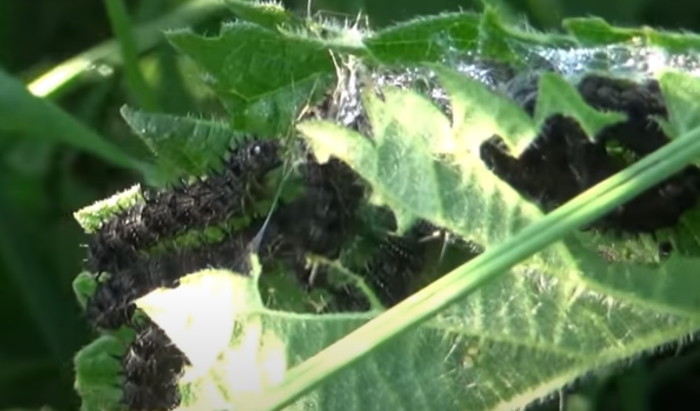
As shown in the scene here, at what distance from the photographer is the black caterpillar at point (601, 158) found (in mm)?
928

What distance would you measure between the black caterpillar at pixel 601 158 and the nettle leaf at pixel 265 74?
7.3 inches

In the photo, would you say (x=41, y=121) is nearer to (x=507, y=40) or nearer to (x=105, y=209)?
(x=105, y=209)

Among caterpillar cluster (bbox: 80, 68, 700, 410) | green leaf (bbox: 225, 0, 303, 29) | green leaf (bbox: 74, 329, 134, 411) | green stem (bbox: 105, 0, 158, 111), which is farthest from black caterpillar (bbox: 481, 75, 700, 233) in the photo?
green stem (bbox: 105, 0, 158, 111)

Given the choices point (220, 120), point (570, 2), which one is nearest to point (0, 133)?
point (220, 120)

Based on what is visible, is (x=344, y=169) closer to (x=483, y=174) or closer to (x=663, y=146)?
(x=483, y=174)

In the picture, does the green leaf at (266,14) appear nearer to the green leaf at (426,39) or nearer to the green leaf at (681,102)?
the green leaf at (426,39)

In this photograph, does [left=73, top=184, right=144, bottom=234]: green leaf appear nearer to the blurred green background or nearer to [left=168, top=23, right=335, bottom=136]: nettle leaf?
[left=168, top=23, right=335, bottom=136]: nettle leaf

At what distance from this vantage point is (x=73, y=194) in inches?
65.4

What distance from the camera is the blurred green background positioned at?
1461 millimetres

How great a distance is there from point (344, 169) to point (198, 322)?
148 millimetres

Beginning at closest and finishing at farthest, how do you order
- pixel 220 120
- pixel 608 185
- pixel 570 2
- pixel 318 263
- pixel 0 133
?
1. pixel 608 185
2. pixel 318 263
3. pixel 220 120
4. pixel 570 2
5. pixel 0 133

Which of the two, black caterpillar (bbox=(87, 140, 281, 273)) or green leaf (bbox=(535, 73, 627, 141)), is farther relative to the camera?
black caterpillar (bbox=(87, 140, 281, 273))

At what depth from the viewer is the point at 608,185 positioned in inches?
34.7

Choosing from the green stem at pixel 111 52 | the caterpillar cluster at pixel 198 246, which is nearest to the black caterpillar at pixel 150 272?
the caterpillar cluster at pixel 198 246
